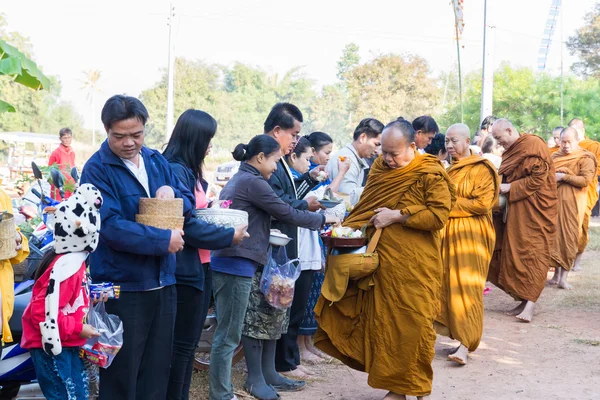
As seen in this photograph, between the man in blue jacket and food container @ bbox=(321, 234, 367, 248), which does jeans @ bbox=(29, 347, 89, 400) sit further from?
food container @ bbox=(321, 234, 367, 248)

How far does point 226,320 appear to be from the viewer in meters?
4.84

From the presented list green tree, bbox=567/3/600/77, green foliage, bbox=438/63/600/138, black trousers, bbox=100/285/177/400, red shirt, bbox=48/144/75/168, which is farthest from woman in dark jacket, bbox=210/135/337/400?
green tree, bbox=567/3/600/77

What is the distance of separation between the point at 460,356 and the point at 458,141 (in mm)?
2015

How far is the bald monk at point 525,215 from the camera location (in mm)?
8578

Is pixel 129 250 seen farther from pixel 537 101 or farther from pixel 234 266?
pixel 537 101

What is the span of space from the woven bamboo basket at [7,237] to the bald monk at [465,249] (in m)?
4.17

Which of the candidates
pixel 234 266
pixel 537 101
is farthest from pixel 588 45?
pixel 234 266

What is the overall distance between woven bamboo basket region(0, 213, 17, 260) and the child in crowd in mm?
225

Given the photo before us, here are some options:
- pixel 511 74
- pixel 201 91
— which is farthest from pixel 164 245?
pixel 201 91

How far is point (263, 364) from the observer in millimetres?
5680

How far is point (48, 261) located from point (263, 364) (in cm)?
249

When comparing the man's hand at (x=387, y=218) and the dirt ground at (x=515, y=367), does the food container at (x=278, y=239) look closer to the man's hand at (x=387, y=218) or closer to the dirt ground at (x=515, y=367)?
the man's hand at (x=387, y=218)

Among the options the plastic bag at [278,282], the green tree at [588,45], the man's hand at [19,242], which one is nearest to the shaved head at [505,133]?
the plastic bag at [278,282]

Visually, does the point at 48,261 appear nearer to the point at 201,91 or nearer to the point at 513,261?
the point at 513,261
